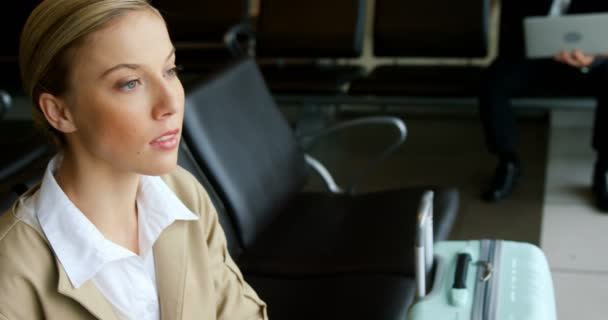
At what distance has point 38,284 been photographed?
41.4 inches

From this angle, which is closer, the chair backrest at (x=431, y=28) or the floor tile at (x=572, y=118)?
the chair backrest at (x=431, y=28)

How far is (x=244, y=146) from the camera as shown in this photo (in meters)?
2.32

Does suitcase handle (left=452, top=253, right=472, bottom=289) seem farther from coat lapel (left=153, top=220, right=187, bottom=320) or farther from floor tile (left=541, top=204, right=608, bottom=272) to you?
floor tile (left=541, top=204, right=608, bottom=272)

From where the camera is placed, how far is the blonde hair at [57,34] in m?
1.03

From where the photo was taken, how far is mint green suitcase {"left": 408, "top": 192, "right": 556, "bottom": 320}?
4.77 ft

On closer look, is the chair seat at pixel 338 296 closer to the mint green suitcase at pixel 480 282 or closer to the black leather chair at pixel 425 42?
the mint green suitcase at pixel 480 282

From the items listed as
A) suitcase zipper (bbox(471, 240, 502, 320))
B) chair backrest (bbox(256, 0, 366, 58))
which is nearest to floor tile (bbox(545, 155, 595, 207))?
chair backrest (bbox(256, 0, 366, 58))

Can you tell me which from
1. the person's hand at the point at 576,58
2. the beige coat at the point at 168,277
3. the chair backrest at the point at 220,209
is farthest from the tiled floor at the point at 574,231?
the beige coat at the point at 168,277

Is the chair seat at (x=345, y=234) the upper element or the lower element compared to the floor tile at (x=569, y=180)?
upper

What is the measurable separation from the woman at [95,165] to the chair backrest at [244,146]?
93 centimetres

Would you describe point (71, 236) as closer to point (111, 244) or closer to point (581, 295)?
point (111, 244)

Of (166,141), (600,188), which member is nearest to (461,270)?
(166,141)

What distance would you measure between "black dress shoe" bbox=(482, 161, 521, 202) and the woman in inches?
93.5

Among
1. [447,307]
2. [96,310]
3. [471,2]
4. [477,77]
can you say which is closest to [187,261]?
[96,310]
